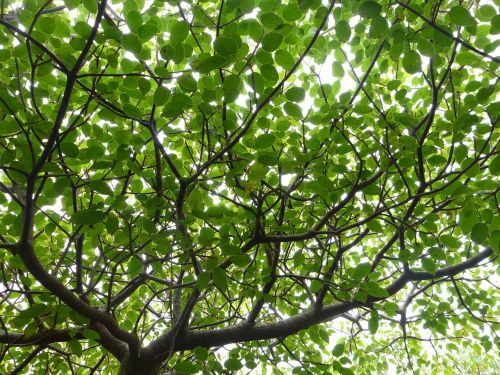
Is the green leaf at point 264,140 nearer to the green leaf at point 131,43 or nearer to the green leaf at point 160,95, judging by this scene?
the green leaf at point 160,95

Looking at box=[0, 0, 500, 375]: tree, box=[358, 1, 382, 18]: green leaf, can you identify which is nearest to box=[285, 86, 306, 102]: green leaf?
box=[0, 0, 500, 375]: tree

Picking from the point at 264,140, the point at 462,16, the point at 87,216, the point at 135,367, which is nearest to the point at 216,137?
the point at 264,140

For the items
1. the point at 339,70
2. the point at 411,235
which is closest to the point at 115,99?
the point at 339,70

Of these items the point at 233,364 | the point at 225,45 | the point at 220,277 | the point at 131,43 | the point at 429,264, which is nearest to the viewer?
the point at 225,45

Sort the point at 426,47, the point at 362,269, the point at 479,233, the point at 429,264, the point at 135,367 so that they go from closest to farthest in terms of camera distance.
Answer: the point at 426,47, the point at 479,233, the point at 362,269, the point at 429,264, the point at 135,367

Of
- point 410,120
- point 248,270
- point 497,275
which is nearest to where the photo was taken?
Answer: point 410,120

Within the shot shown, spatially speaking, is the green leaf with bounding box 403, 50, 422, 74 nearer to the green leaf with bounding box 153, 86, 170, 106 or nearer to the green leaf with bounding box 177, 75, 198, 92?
the green leaf with bounding box 177, 75, 198, 92

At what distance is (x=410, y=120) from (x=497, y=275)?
3326 millimetres

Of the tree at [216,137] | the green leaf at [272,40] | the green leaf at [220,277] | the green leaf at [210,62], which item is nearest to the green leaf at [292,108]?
the tree at [216,137]

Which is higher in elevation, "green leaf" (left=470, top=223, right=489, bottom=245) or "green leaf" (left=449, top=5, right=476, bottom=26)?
"green leaf" (left=449, top=5, right=476, bottom=26)

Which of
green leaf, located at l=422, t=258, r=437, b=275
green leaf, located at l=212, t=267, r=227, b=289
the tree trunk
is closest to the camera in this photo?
green leaf, located at l=212, t=267, r=227, b=289

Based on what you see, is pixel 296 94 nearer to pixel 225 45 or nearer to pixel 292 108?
pixel 292 108

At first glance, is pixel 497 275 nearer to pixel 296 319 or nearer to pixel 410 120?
pixel 296 319

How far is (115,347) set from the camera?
10.4 feet
